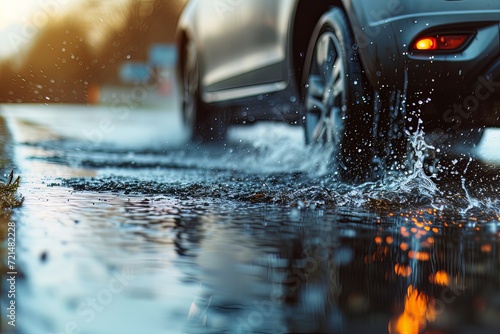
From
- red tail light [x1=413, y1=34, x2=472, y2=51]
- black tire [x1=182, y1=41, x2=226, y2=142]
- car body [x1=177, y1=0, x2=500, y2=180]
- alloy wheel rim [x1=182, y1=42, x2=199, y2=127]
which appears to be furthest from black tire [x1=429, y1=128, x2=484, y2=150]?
alloy wheel rim [x1=182, y1=42, x2=199, y2=127]

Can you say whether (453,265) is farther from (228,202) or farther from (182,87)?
(182,87)

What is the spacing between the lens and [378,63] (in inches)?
253

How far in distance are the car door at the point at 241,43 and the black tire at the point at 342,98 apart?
0.40 m

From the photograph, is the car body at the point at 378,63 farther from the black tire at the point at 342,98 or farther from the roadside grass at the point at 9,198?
the roadside grass at the point at 9,198

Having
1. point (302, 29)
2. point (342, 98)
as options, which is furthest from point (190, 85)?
point (342, 98)

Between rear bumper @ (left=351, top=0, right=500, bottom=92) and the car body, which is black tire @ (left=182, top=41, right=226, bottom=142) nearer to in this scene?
the car body

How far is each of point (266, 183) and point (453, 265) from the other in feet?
10.1

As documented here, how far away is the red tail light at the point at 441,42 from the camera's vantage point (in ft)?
20.4

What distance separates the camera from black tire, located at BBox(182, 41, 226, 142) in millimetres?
10508

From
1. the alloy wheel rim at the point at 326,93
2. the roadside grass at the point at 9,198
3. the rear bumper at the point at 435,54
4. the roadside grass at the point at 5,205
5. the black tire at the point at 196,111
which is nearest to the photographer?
the roadside grass at the point at 5,205

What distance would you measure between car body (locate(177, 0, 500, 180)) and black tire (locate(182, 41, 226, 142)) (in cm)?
210

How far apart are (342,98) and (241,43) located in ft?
6.70

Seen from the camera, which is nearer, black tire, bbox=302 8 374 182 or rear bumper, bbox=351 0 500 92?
rear bumper, bbox=351 0 500 92

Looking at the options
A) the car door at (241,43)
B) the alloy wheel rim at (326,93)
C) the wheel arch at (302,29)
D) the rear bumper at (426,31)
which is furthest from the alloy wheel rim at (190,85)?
the rear bumper at (426,31)
